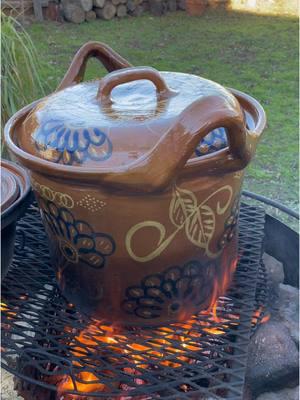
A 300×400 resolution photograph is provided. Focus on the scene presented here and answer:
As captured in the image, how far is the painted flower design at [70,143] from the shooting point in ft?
3.09

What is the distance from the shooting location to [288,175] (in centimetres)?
265

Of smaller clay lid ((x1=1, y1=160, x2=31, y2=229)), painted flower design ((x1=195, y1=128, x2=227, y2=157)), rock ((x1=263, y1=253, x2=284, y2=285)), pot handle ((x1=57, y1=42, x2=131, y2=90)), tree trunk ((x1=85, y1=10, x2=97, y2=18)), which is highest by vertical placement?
pot handle ((x1=57, y1=42, x2=131, y2=90))

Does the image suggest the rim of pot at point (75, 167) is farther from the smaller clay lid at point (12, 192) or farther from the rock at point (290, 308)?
the rock at point (290, 308)

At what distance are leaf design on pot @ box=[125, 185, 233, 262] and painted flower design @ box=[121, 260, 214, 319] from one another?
0.17ft

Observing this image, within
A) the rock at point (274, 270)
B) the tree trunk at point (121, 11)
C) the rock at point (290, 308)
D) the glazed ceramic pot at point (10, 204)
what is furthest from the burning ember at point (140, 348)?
the tree trunk at point (121, 11)

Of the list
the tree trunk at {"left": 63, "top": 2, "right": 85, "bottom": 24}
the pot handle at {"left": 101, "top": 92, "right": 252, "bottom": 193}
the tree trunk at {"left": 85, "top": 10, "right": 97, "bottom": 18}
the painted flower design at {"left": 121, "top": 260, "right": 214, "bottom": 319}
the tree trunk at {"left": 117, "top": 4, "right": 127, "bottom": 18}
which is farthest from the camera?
the tree trunk at {"left": 117, "top": 4, "right": 127, "bottom": 18}

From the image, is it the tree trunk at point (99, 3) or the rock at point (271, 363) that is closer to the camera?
the rock at point (271, 363)

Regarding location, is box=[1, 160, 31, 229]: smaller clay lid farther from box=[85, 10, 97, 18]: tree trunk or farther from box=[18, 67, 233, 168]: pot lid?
box=[85, 10, 97, 18]: tree trunk

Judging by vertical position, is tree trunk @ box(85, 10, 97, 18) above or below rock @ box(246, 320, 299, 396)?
above

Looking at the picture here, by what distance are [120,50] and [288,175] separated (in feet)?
8.40

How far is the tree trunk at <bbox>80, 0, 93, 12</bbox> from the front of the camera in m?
5.52

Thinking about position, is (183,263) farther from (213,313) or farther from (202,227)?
(213,313)

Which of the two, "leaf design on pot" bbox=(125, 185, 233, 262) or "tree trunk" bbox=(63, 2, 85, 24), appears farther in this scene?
"tree trunk" bbox=(63, 2, 85, 24)

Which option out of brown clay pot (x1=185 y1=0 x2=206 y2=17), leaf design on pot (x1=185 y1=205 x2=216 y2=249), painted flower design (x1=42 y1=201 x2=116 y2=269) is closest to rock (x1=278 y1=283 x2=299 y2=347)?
leaf design on pot (x1=185 y1=205 x2=216 y2=249)
